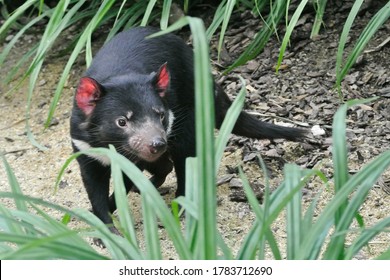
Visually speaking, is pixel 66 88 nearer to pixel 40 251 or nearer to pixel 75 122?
pixel 75 122

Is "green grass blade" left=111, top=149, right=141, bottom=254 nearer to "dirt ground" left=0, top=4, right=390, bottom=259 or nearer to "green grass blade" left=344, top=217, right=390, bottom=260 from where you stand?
"green grass blade" left=344, top=217, right=390, bottom=260

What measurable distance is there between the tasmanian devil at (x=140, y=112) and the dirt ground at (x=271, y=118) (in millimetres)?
188

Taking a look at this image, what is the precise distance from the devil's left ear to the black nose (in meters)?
0.29

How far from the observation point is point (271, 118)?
5.11m

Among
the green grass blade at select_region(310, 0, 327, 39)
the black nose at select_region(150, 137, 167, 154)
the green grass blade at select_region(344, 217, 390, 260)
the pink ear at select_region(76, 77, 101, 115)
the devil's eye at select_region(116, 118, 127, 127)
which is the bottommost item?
the green grass blade at select_region(344, 217, 390, 260)

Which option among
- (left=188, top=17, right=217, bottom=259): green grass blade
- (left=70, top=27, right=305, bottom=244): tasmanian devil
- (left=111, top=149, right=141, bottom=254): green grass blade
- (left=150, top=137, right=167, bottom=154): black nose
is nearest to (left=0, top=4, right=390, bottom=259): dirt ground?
(left=70, top=27, right=305, bottom=244): tasmanian devil

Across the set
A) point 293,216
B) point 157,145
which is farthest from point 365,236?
point 157,145

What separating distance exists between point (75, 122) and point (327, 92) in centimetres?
167

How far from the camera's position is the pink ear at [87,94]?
3.95 metres

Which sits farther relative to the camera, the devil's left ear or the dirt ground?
the dirt ground

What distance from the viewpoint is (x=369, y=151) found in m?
4.69

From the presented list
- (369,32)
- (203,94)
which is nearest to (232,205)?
(369,32)

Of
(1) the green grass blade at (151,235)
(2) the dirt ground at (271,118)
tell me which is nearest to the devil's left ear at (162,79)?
(2) the dirt ground at (271,118)

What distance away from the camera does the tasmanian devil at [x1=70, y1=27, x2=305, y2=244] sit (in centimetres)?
396
